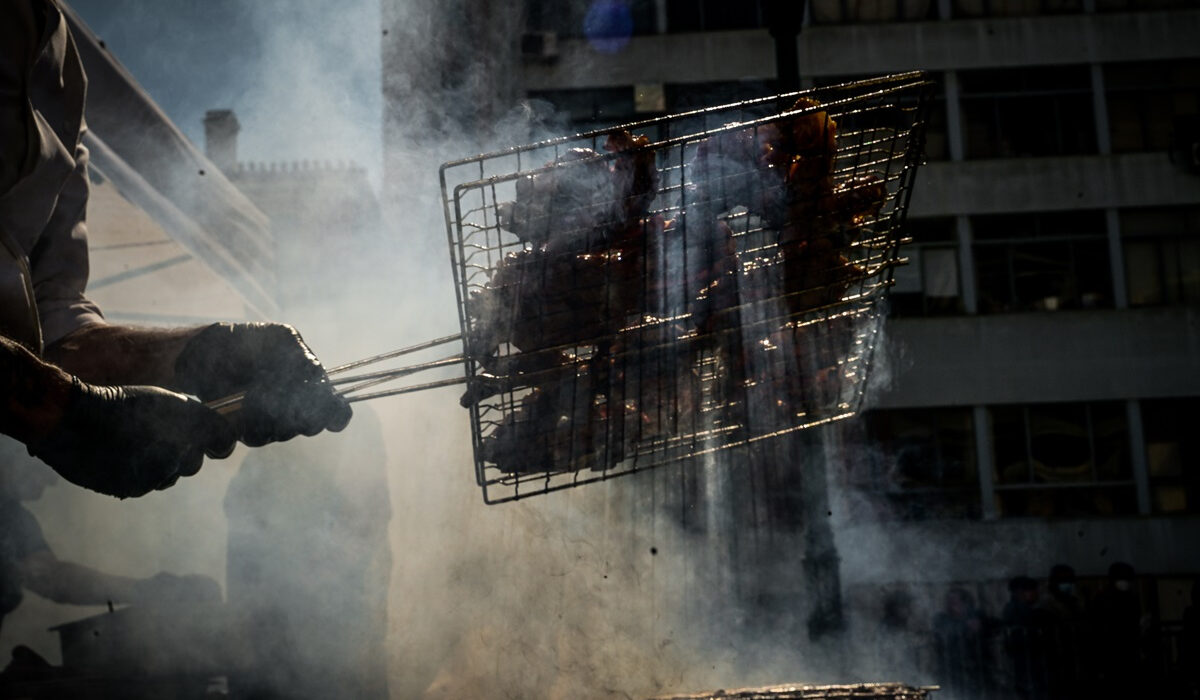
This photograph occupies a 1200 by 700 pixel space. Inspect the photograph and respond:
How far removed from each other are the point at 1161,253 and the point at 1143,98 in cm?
262

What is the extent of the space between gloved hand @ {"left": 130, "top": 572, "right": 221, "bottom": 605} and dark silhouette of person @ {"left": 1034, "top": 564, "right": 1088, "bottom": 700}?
307 inches

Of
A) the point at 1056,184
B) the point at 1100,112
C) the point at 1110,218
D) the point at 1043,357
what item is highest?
the point at 1100,112

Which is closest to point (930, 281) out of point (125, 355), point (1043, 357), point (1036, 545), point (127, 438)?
point (1043, 357)

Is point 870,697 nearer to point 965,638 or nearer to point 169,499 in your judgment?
point 965,638

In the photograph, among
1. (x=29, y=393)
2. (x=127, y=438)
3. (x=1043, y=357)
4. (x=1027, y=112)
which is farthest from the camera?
(x=1027, y=112)

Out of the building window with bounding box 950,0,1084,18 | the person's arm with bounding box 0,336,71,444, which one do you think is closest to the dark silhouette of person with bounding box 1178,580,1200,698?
the person's arm with bounding box 0,336,71,444

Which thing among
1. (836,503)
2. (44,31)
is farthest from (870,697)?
(836,503)

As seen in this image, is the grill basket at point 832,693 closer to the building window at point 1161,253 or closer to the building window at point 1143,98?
the building window at point 1161,253

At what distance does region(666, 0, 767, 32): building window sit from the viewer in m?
16.3

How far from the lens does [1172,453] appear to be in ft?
50.9

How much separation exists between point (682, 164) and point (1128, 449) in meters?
14.9

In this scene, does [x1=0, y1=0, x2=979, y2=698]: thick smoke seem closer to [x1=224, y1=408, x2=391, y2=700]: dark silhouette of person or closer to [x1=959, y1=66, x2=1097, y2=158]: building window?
[x1=224, y1=408, x2=391, y2=700]: dark silhouette of person

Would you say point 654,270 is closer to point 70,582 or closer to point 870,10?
point 70,582

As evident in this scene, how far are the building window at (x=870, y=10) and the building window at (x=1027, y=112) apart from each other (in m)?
1.30
